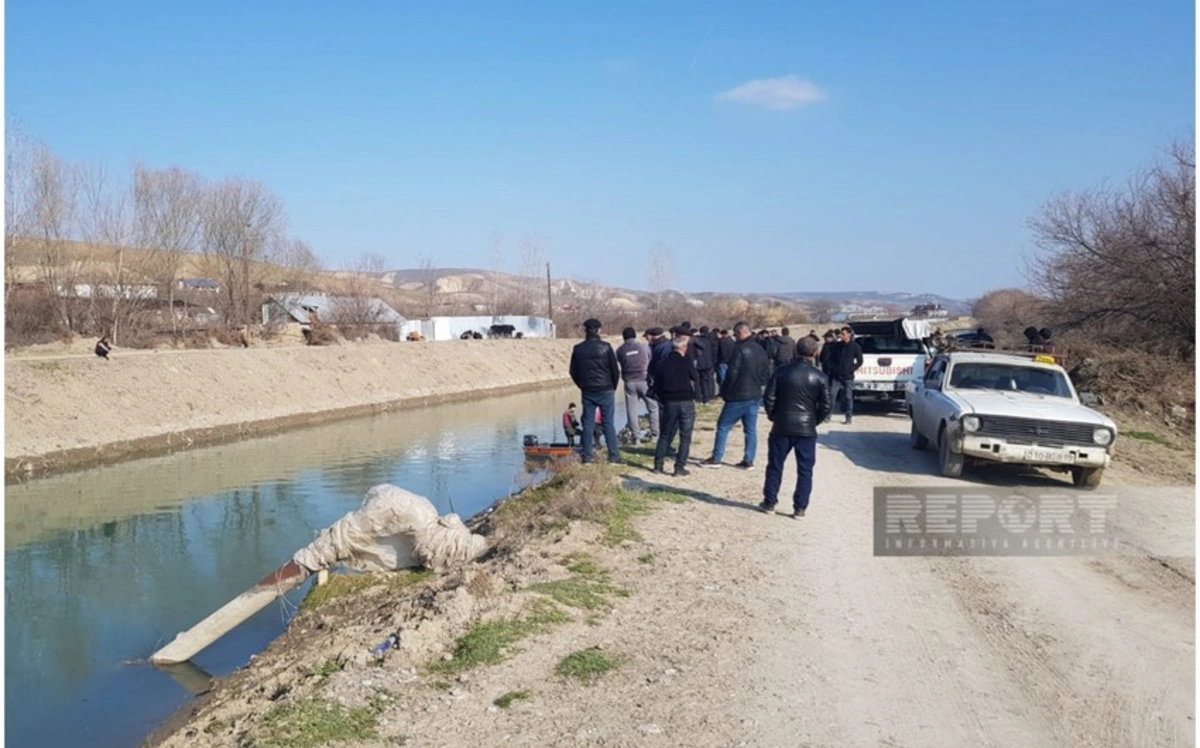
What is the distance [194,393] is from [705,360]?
62.7ft

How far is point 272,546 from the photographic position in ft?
44.3

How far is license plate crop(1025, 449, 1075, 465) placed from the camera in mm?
11008

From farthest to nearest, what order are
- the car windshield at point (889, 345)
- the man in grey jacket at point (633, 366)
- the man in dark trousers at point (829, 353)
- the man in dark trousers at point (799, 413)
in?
the car windshield at point (889, 345), the man in dark trousers at point (829, 353), the man in grey jacket at point (633, 366), the man in dark trousers at point (799, 413)

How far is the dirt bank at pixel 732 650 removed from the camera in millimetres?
5102

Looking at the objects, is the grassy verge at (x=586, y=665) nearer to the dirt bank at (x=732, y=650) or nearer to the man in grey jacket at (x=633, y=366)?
the dirt bank at (x=732, y=650)

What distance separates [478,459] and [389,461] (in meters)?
2.18

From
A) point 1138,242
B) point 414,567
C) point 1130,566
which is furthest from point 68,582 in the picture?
point 1138,242

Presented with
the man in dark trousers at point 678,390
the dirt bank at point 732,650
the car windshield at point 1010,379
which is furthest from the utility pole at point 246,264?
the dirt bank at point 732,650

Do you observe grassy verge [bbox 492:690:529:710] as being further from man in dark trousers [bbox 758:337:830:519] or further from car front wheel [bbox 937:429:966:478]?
car front wheel [bbox 937:429:966:478]

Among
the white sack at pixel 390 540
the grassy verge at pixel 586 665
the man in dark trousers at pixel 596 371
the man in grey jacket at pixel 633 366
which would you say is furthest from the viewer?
the man in grey jacket at pixel 633 366

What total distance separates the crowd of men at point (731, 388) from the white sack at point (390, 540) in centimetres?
327

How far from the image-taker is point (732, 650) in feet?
20.5

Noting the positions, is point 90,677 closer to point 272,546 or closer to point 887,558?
point 272,546

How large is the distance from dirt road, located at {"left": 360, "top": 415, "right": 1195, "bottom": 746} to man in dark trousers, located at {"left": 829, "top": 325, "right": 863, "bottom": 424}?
26.6 feet
